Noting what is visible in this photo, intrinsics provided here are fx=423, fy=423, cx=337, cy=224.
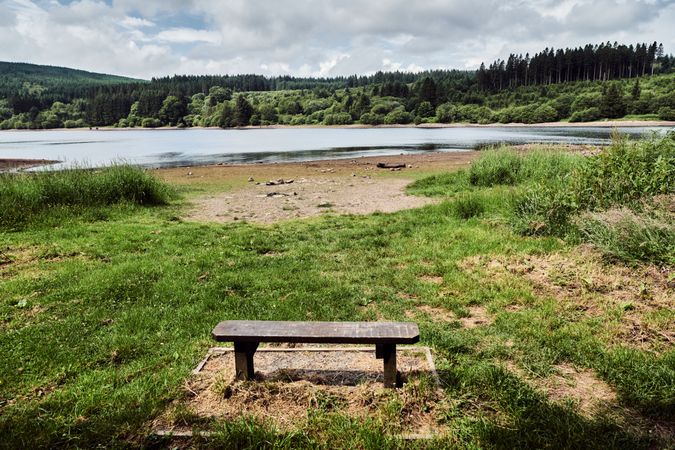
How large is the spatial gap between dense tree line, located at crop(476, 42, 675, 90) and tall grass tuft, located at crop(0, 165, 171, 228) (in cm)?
16244

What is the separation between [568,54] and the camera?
484ft

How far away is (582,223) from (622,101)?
372ft

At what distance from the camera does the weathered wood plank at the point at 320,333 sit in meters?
4.03

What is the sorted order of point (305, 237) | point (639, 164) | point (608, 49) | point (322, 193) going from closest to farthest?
1. point (639, 164)
2. point (305, 237)
3. point (322, 193)
4. point (608, 49)

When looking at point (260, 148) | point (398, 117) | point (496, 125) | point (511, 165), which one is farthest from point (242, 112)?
point (511, 165)

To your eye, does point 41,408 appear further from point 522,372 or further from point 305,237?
point 305,237

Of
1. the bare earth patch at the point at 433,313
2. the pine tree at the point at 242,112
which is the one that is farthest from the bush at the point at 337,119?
the bare earth patch at the point at 433,313

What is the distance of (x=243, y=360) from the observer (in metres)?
4.30

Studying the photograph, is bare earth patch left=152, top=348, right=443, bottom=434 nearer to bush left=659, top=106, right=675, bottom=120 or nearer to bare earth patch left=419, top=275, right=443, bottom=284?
bare earth patch left=419, top=275, right=443, bottom=284

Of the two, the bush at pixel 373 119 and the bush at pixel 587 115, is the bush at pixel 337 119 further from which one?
the bush at pixel 587 115

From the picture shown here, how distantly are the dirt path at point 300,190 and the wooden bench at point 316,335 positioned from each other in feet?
32.0

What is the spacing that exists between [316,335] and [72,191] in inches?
539

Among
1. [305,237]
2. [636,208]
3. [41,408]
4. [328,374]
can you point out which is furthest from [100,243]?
[636,208]

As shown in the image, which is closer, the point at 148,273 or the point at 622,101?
the point at 148,273
